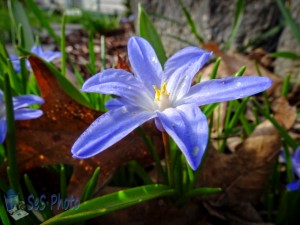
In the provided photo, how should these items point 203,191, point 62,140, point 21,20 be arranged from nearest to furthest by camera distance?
point 203,191 → point 62,140 → point 21,20

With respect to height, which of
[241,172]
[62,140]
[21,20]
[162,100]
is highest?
[21,20]

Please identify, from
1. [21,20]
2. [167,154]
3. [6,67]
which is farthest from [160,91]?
[21,20]

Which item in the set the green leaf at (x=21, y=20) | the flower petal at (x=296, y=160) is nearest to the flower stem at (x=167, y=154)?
the flower petal at (x=296, y=160)

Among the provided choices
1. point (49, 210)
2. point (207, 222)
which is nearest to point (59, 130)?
point (49, 210)

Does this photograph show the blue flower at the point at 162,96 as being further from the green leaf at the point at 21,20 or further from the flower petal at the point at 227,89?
the green leaf at the point at 21,20

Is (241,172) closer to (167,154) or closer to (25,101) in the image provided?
(167,154)

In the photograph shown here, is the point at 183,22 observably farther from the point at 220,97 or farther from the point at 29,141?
the point at 220,97

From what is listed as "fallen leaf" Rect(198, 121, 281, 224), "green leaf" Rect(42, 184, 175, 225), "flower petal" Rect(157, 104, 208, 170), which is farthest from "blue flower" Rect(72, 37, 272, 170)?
"fallen leaf" Rect(198, 121, 281, 224)
